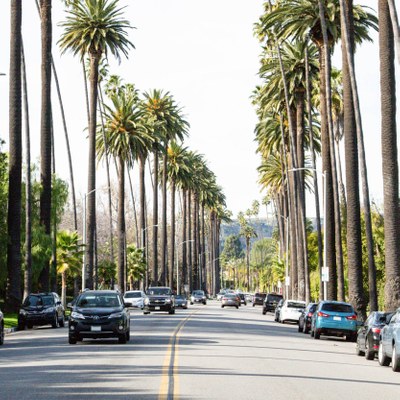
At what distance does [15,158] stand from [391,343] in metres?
29.3

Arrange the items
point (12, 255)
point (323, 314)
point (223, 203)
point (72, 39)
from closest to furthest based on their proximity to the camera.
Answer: point (323, 314) → point (12, 255) → point (72, 39) → point (223, 203)

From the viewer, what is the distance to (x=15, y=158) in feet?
163

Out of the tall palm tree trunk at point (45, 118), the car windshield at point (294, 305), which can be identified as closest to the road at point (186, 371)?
the tall palm tree trunk at point (45, 118)

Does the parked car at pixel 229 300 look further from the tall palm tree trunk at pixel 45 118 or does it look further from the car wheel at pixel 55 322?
the car wheel at pixel 55 322

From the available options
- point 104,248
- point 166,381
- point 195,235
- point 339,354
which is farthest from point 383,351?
point 195,235

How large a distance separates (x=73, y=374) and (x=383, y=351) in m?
9.48

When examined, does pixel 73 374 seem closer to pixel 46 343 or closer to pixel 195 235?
pixel 46 343

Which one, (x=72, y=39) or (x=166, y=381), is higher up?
(x=72, y=39)

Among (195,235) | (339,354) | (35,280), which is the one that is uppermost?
(195,235)

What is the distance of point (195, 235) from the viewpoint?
167750 millimetres

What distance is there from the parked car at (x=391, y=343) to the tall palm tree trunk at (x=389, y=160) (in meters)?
9.45

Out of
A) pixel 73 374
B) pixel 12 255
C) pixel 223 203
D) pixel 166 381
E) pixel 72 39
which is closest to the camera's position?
pixel 166 381

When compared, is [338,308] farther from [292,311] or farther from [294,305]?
[294,305]

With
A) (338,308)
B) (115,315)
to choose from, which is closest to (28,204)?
(338,308)
